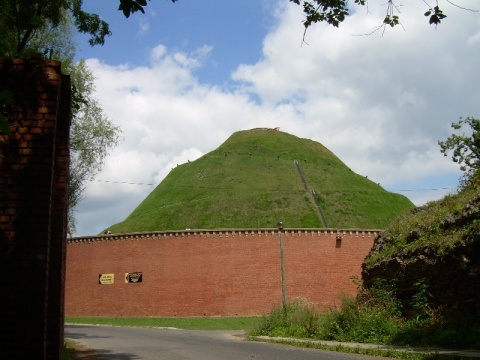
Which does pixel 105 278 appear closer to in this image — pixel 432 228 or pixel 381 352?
pixel 432 228

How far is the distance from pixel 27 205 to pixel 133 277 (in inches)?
1121

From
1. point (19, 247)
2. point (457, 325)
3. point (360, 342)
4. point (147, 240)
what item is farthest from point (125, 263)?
point (19, 247)

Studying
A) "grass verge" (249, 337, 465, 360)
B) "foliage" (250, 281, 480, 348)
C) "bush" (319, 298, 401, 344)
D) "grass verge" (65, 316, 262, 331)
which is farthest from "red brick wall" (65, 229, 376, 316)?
"grass verge" (249, 337, 465, 360)

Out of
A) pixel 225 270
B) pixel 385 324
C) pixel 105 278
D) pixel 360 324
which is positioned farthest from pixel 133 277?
pixel 385 324

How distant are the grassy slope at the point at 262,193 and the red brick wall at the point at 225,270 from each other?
8.74 meters

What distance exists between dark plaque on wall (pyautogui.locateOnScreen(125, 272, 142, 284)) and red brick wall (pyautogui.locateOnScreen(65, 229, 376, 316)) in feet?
0.86

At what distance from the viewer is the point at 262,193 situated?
4778 centimetres

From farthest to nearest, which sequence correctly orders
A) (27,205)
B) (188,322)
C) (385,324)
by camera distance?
(188,322) → (385,324) → (27,205)

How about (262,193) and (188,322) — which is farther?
(262,193)

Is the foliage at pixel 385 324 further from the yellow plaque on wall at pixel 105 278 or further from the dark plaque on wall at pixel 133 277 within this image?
the yellow plaque on wall at pixel 105 278

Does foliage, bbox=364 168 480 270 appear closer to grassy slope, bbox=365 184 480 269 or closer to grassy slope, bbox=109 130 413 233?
grassy slope, bbox=365 184 480 269

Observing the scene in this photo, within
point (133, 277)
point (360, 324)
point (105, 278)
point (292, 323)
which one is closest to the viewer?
point (360, 324)

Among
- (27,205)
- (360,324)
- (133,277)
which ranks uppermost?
(27,205)

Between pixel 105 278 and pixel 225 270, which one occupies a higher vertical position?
pixel 225 270
